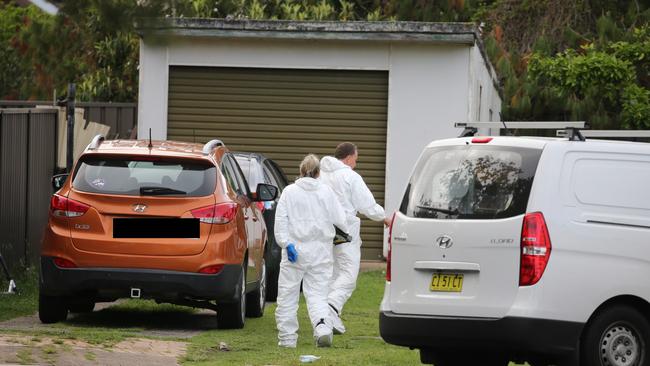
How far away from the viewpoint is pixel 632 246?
1005 cm

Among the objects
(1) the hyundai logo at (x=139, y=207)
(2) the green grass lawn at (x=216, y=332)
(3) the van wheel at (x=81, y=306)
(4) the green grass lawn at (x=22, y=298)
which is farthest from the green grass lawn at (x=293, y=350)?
(4) the green grass lawn at (x=22, y=298)

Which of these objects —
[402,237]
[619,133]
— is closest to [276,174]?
[619,133]

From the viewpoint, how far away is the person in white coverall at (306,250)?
40.9 feet

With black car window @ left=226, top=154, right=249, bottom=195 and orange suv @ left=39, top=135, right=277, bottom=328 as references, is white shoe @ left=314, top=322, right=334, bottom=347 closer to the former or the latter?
orange suv @ left=39, top=135, right=277, bottom=328

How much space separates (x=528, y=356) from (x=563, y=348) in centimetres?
36

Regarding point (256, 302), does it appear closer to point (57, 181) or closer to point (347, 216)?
point (347, 216)

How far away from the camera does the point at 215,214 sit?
1287 centimetres

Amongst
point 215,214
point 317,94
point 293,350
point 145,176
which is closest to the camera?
point 293,350

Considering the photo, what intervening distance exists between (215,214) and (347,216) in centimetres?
160

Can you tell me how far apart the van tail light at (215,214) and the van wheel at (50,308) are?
1.56 m

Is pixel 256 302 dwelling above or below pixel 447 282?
below

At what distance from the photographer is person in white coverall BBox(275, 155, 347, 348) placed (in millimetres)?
12469

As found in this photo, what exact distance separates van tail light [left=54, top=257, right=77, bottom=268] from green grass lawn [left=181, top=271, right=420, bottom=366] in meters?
1.27

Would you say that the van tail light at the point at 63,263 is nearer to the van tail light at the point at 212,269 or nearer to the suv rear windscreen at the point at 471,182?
the van tail light at the point at 212,269
